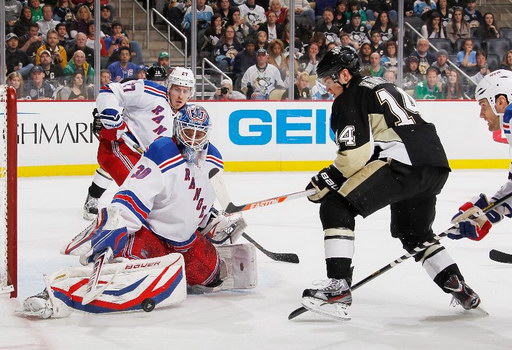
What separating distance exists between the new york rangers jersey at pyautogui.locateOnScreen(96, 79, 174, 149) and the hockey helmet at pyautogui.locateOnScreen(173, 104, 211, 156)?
6.71ft

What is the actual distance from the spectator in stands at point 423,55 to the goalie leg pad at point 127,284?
6.45 metres

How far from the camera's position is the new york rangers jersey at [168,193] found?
3811mm

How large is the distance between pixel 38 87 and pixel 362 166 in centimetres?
550

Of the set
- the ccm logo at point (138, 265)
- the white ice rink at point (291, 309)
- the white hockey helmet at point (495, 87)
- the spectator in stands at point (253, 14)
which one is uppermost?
the spectator in stands at point (253, 14)

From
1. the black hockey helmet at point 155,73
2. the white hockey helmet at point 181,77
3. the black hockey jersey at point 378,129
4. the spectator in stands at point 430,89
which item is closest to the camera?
the black hockey jersey at point 378,129

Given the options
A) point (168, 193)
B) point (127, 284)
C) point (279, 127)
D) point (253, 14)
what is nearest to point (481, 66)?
point (279, 127)

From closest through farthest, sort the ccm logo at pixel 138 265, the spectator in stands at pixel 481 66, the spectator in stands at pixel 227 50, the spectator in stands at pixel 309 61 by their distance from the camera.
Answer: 1. the ccm logo at pixel 138 265
2. the spectator in stands at pixel 227 50
3. the spectator in stands at pixel 309 61
4. the spectator in stands at pixel 481 66

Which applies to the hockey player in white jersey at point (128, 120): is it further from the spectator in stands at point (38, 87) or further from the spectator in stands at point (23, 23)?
the spectator in stands at point (23, 23)

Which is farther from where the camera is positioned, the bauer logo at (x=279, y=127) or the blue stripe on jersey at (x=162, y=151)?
the bauer logo at (x=279, y=127)

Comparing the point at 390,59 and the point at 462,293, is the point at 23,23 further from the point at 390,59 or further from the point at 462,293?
A: the point at 462,293

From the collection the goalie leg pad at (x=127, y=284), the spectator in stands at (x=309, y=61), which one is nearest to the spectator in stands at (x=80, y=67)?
the spectator in stands at (x=309, y=61)

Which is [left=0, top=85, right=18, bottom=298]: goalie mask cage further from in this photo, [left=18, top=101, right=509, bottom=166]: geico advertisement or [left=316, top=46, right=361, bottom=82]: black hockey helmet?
[left=18, top=101, right=509, bottom=166]: geico advertisement

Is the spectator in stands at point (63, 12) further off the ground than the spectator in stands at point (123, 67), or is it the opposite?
the spectator in stands at point (63, 12)

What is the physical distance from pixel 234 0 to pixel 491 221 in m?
6.23
